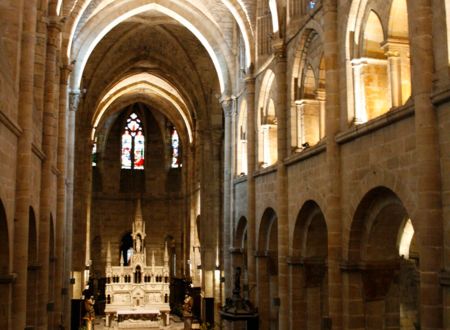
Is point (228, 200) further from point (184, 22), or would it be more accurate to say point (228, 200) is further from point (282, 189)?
point (184, 22)

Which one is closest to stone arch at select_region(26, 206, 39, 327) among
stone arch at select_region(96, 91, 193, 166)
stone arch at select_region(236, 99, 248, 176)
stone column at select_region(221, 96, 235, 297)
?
stone column at select_region(221, 96, 235, 297)

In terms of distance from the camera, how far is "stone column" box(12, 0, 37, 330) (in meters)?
12.6

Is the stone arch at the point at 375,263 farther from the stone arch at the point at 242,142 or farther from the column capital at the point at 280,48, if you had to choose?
the stone arch at the point at 242,142

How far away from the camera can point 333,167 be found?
14.8 meters

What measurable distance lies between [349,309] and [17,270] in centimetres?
742

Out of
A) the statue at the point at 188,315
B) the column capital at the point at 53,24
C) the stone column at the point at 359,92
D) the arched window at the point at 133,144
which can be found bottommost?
the statue at the point at 188,315

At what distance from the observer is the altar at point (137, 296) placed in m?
33.3

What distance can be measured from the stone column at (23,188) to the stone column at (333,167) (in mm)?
7035

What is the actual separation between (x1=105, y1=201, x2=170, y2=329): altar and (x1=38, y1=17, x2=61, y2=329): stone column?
1621 centimetres

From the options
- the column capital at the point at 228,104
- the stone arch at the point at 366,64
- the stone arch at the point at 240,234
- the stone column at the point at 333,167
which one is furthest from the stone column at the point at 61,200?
the stone arch at the point at 366,64

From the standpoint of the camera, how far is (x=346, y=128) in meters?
14.6

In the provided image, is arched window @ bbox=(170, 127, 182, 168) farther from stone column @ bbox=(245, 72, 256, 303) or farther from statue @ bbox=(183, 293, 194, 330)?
stone column @ bbox=(245, 72, 256, 303)

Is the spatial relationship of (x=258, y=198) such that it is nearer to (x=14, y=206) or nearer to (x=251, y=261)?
(x=251, y=261)

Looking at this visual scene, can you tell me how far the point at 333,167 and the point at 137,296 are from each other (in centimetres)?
2292
